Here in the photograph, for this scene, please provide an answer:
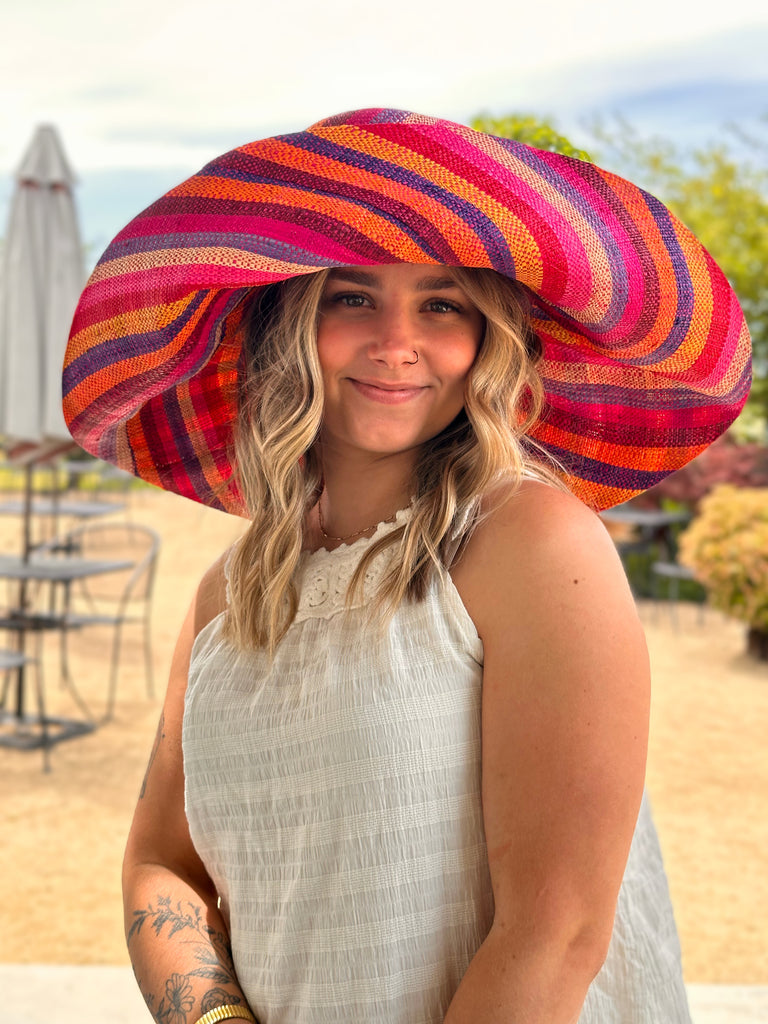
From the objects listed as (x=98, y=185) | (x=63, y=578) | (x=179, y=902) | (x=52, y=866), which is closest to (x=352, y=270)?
(x=179, y=902)

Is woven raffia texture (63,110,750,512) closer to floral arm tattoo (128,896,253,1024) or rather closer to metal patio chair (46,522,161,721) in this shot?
floral arm tattoo (128,896,253,1024)

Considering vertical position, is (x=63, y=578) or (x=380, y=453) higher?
(x=380, y=453)

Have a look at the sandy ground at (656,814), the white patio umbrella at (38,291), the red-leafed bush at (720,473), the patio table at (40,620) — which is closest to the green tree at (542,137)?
the sandy ground at (656,814)

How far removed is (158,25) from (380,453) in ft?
227

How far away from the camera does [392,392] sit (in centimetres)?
125

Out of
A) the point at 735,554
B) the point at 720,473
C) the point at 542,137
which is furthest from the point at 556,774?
the point at 720,473

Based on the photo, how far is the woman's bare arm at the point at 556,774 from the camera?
1.02m

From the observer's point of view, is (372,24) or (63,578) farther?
(372,24)

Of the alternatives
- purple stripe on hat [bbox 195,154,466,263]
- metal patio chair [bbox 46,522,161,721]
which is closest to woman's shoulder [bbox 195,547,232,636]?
purple stripe on hat [bbox 195,154,466,263]

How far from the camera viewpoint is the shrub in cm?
806

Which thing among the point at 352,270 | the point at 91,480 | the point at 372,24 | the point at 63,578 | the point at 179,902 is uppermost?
the point at 372,24

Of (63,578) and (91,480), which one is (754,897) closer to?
(63,578)

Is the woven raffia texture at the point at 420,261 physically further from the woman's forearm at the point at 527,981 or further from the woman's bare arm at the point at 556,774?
the woman's forearm at the point at 527,981

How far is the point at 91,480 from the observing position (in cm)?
1967
